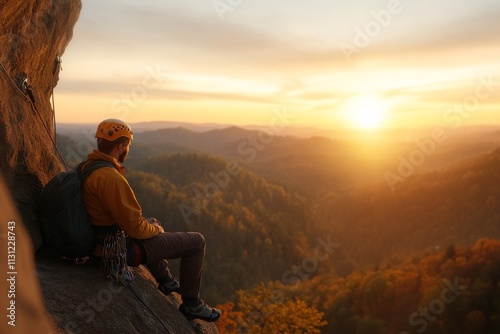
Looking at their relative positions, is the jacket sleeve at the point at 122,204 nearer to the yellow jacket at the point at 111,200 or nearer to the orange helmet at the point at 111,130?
the yellow jacket at the point at 111,200

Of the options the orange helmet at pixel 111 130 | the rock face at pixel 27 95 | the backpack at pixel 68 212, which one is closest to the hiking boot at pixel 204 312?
the backpack at pixel 68 212

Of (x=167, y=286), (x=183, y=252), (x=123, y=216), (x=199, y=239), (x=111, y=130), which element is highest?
(x=111, y=130)

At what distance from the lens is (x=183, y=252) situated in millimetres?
6348

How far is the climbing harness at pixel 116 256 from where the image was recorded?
5723 mm

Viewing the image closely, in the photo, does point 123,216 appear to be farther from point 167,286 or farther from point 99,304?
point 167,286

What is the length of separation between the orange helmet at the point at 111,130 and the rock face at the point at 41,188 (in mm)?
1490

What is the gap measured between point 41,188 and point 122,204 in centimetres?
205

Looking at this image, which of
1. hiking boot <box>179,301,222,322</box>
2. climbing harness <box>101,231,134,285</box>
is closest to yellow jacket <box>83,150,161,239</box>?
climbing harness <box>101,231,134,285</box>

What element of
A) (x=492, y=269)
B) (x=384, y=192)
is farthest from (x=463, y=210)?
(x=492, y=269)

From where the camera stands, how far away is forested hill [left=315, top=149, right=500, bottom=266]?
12812 centimetres

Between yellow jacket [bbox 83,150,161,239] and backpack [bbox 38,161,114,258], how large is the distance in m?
0.09

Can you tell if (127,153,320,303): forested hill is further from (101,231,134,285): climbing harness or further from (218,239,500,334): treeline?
(101,231,134,285): climbing harness

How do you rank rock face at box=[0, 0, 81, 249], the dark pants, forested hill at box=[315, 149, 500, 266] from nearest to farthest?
rock face at box=[0, 0, 81, 249]
the dark pants
forested hill at box=[315, 149, 500, 266]

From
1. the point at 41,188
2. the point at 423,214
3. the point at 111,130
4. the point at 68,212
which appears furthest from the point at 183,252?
the point at 423,214
